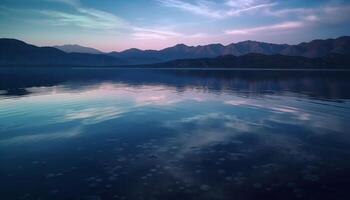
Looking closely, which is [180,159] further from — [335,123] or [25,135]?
[335,123]

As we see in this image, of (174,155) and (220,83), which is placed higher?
(174,155)

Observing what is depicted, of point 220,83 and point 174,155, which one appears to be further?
point 220,83

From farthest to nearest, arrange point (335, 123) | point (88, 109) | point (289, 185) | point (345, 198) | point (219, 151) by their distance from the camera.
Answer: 1. point (88, 109)
2. point (335, 123)
3. point (219, 151)
4. point (289, 185)
5. point (345, 198)

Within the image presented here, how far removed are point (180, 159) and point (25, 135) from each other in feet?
37.4

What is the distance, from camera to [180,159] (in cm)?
1344

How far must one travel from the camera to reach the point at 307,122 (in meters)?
22.3

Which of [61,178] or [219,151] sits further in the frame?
[219,151]

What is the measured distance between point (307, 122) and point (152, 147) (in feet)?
47.2

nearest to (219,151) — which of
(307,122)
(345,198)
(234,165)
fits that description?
(234,165)

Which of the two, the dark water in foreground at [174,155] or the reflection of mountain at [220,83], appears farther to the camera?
the reflection of mountain at [220,83]

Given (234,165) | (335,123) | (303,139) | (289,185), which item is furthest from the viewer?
(335,123)

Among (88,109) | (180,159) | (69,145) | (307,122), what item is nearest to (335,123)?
(307,122)

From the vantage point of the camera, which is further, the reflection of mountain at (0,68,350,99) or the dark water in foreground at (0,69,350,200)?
the reflection of mountain at (0,68,350,99)

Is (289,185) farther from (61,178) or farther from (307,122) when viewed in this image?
(307,122)
